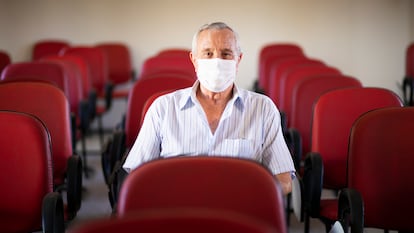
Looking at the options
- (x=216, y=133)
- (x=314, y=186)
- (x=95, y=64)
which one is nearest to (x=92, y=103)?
(x=95, y=64)

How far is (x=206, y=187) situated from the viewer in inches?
69.4

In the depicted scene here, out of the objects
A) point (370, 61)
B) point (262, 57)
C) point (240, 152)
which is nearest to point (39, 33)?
point (262, 57)

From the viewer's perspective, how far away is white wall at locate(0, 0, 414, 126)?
741 centimetres

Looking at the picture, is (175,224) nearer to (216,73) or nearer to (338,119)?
(216,73)

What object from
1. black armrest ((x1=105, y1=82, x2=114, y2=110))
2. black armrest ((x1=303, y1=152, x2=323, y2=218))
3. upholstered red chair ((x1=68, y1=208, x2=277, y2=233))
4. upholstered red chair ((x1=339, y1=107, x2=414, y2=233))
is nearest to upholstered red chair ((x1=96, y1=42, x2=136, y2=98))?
black armrest ((x1=105, y1=82, x2=114, y2=110))

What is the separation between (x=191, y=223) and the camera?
50.9 inches

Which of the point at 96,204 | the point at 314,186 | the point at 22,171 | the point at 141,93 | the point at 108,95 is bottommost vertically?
the point at 96,204

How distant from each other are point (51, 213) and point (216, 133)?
72cm

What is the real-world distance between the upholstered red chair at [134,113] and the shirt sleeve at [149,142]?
1.07 metres

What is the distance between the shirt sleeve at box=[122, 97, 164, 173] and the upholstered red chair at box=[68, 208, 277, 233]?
1.07m

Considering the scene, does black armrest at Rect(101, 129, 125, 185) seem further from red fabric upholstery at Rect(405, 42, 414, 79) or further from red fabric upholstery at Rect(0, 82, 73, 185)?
red fabric upholstery at Rect(405, 42, 414, 79)

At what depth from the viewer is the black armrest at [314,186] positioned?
2.86 m

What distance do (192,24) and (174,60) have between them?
2.42 m

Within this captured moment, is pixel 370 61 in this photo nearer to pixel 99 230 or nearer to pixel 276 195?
pixel 276 195
